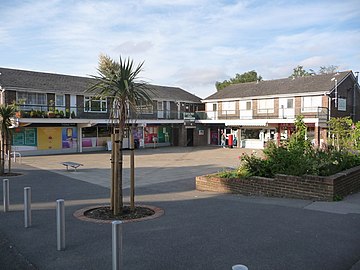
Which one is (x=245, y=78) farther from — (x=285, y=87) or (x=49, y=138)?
(x=49, y=138)

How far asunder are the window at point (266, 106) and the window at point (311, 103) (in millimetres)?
3353

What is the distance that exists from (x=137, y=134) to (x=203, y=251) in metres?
30.5

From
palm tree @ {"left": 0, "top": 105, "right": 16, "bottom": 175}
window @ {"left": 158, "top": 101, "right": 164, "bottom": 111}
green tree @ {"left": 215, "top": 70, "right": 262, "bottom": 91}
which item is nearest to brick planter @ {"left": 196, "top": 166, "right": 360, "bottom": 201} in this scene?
palm tree @ {"left": 0, "top": 105, "right": 16, "bottom": 175}

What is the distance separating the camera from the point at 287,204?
27.4 feet

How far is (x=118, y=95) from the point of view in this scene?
23.5 ft

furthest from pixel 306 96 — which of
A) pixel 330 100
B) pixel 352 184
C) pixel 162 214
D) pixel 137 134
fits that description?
pixel 162 214

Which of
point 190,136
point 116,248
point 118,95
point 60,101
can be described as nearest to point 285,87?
point 190,136

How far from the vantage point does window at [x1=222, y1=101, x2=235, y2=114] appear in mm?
38094

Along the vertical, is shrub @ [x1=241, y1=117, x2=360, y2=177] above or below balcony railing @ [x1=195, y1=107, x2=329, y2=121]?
below

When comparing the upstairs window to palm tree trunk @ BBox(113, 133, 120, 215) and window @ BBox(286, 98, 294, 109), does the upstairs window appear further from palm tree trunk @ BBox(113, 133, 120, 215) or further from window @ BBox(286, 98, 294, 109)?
palm tree trunk @ BBox(113, 133, 120, 215)

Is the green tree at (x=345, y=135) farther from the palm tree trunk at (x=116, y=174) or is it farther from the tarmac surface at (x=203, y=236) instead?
the palm tree trunk at (x=116, y=174)

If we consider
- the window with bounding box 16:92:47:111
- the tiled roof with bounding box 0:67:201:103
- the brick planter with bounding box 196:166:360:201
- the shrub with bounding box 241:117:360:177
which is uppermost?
the tiled roof with bounding box 0:67:201:103

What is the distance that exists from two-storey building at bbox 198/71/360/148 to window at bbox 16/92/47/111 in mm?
17932

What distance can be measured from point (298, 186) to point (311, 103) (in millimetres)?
24799
